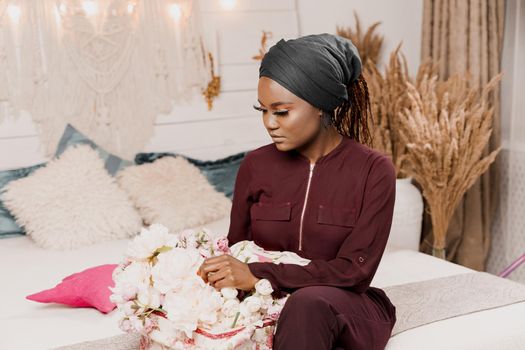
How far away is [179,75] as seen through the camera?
352cm

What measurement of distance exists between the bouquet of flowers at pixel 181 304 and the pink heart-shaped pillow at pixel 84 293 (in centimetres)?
60

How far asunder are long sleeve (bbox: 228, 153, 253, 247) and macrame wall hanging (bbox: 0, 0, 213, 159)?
1.63 metres

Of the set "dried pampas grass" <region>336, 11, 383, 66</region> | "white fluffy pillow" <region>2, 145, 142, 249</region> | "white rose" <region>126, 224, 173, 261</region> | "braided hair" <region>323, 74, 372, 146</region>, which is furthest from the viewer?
"dried pampas grass" <region>336, 11, 383, 66</region>

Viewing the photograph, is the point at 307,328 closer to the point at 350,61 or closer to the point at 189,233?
the point at 189,233

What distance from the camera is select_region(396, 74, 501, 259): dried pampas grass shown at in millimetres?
3154

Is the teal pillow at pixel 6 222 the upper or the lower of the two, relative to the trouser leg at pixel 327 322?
lower

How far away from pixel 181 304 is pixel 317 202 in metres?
0.50

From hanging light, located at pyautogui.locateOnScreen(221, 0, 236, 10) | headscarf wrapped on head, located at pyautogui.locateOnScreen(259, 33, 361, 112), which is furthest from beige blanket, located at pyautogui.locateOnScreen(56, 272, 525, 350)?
hanging light, located at pyautogui.locateOnScreen(221, 0, 236, 10)

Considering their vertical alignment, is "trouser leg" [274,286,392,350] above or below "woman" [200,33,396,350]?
below

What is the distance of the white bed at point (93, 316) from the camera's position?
1.85 meters

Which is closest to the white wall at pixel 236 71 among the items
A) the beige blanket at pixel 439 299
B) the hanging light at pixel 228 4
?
the hanging light at pixel 228 4

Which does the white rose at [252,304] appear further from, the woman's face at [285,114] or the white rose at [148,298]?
the woman's face at [285,114]

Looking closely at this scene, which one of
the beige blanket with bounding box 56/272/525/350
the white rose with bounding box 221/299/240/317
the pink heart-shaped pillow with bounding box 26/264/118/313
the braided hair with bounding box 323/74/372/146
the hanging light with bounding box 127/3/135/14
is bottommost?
the beige blanket with bounding box 56/272/525/350

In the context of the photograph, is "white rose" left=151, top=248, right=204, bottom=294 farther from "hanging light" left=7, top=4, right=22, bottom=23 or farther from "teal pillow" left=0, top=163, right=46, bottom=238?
"hanging light" left=7, top=4, right=22, bottom=23
